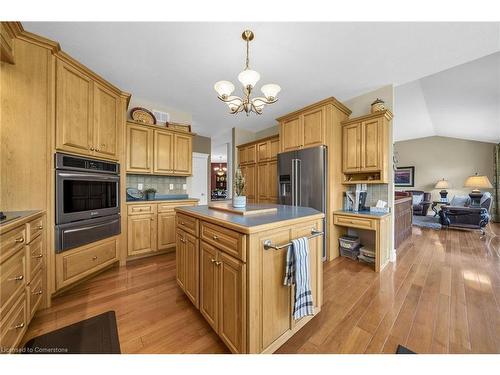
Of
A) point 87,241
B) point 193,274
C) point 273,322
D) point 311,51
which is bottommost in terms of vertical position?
point 273,322

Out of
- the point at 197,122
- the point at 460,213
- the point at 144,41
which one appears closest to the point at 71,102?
the point at 144,41

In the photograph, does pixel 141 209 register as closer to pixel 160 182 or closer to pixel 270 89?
pixel 160 182

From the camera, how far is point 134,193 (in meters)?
3.29

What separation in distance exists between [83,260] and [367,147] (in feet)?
12.8

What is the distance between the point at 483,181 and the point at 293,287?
26.4 ft

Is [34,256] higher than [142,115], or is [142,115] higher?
[142,115]

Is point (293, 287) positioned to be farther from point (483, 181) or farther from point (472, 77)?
point (483, 181)

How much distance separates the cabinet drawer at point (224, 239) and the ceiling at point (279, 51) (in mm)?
1904

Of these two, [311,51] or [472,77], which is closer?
[311,51]

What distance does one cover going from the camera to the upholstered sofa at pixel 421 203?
687 centimetres

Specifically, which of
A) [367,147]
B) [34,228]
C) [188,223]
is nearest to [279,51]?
[367,147]

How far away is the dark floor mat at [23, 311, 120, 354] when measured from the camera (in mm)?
1336

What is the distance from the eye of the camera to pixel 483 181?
19.2 ft

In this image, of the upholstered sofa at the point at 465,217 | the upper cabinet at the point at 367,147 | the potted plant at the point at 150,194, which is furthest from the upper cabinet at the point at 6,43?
the upholstered sofa at the point at 465,217
